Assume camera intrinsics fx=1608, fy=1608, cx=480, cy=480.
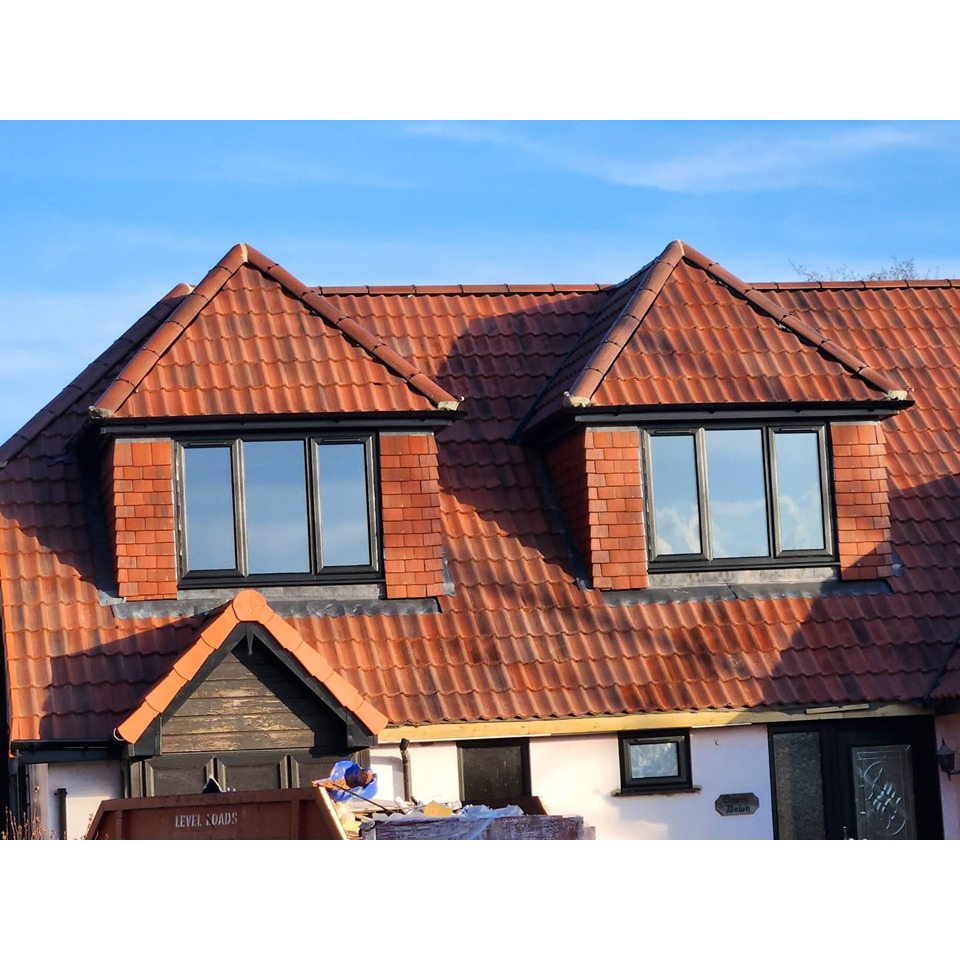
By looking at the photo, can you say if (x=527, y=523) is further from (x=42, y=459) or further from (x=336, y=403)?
(x=42, y=459)

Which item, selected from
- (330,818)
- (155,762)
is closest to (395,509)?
(155,762)

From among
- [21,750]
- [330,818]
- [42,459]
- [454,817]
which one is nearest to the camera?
[330,818]

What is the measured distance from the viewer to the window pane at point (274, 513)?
16.5 meters

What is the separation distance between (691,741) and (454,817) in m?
3.66

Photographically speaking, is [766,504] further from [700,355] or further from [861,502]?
[700,355]

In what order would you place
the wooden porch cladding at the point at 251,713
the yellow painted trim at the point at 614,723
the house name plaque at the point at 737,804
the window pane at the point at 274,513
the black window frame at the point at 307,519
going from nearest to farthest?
the wooden porch cladding at the point at 251,713 < the yellow painted trim at the point at 614,723 < the house name plaque at the point at 737,804 < the black window frame at the point at 307,519 < the window pane at the point at 274,513

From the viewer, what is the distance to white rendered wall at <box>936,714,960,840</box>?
16516 millimetres

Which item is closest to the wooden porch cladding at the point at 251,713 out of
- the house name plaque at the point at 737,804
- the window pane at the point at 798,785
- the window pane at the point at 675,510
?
the house name plaque at the point at 737,804

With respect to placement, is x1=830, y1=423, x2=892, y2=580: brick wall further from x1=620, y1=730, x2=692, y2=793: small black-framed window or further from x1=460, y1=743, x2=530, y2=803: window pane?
x1=460, y1=743, x2=530, y2=803: window pane

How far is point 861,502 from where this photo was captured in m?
17.9

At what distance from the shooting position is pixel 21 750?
1470cm

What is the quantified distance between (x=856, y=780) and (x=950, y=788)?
0.97 m

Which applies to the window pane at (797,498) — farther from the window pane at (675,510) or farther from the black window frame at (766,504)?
the window pane at (675,510)

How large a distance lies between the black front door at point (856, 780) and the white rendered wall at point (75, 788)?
21.7ft
